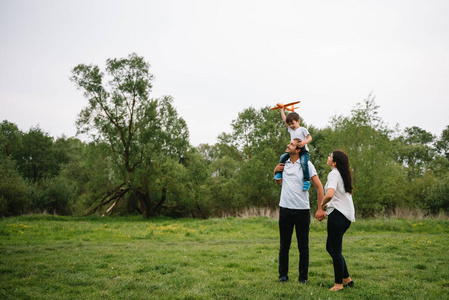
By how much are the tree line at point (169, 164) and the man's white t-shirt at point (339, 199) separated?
20.5 m

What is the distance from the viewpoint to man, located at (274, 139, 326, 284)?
4941 millimetres

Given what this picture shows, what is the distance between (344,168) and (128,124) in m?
28.5

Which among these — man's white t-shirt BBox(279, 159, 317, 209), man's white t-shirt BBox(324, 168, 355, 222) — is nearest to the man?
man's white t-shirt BBox(279, 159, 317, 209)

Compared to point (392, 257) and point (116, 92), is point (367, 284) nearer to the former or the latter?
point (392, 257)

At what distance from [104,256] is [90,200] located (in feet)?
81.8

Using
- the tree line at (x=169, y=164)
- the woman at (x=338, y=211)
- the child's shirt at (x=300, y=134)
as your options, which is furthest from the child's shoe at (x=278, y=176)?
the tree line at (x=169, y=164)

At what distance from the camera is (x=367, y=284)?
16.9 feet

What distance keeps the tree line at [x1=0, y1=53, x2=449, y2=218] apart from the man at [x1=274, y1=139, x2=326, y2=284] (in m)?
Result: 20.4

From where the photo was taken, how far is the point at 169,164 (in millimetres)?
29000

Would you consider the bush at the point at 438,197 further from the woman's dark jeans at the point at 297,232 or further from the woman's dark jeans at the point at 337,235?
the woman's dark jeans at the point at 297,232

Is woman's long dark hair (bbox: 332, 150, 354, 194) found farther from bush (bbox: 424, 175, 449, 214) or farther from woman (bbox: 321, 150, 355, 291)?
bush (bbox: 424, 175, 449, 214)

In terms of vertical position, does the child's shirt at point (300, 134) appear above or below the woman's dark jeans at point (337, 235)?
above

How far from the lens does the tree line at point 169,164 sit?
24.3 meters

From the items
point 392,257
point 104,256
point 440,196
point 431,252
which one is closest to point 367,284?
point 392,257
